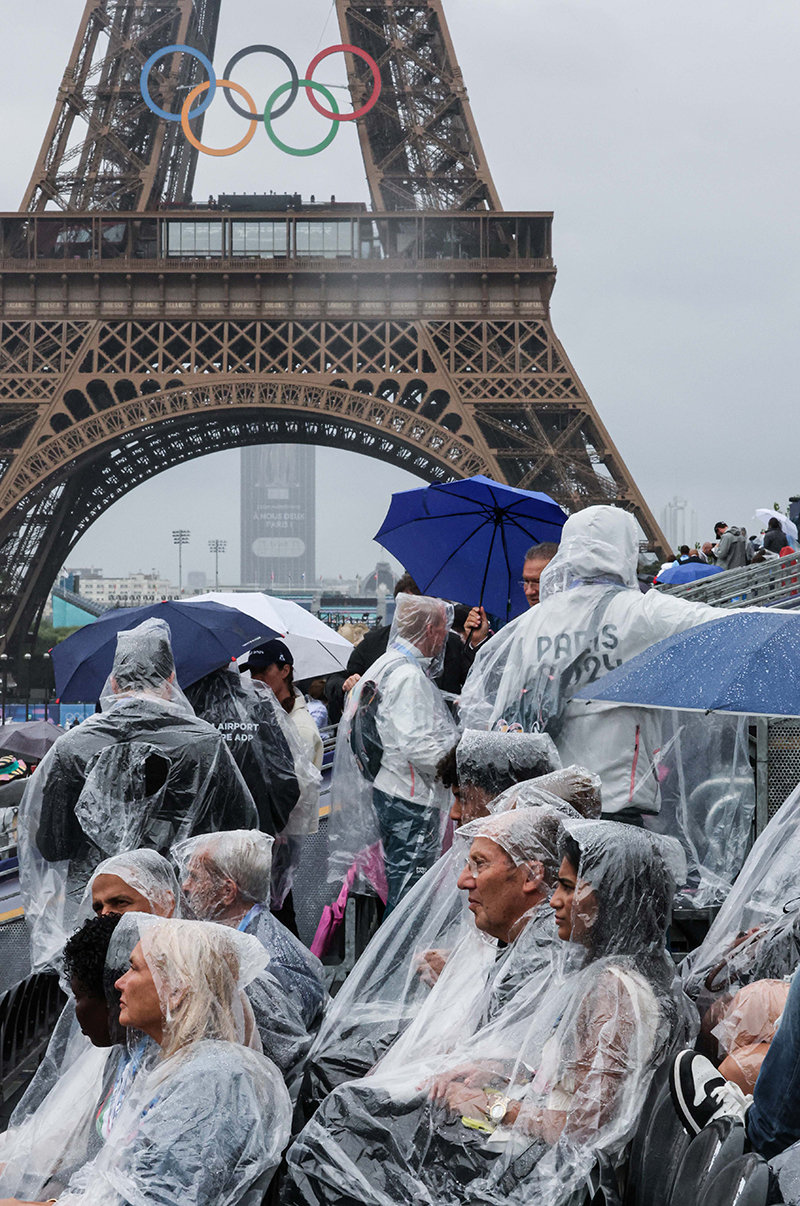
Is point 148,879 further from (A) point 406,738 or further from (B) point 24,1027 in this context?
(A) point 406,738

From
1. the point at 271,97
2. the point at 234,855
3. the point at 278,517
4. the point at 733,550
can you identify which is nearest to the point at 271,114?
the point at 271,97

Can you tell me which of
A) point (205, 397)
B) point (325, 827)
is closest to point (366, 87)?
point (205, 397)

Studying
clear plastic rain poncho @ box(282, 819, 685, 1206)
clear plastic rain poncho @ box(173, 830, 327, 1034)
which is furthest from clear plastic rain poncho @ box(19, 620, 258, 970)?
clear plastic rain poncho @ box(282, 819, 685, 1206)

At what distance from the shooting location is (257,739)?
15.6 feet

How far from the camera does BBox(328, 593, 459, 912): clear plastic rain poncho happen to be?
4438 mm

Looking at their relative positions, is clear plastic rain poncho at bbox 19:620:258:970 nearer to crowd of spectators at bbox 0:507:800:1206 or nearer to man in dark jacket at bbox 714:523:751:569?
crowd of spectators at bbox 0:507:800:1206

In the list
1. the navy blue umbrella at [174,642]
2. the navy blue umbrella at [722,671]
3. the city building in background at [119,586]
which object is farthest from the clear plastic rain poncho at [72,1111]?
the city building in background at [119,586]

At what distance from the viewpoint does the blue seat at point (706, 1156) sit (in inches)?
75.7

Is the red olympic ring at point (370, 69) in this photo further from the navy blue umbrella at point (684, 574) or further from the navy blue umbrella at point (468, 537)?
the navy blue umbrella at point (468, 537)

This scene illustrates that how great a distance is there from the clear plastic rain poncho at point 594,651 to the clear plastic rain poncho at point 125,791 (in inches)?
35.9

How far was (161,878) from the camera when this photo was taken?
3.08 m

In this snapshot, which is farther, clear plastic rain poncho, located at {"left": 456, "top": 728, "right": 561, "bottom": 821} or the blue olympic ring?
the blue olympic ring

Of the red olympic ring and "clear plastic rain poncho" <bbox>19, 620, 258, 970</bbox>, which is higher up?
the red olympic ring

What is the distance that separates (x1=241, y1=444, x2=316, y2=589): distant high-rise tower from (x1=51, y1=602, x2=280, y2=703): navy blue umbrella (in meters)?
177
